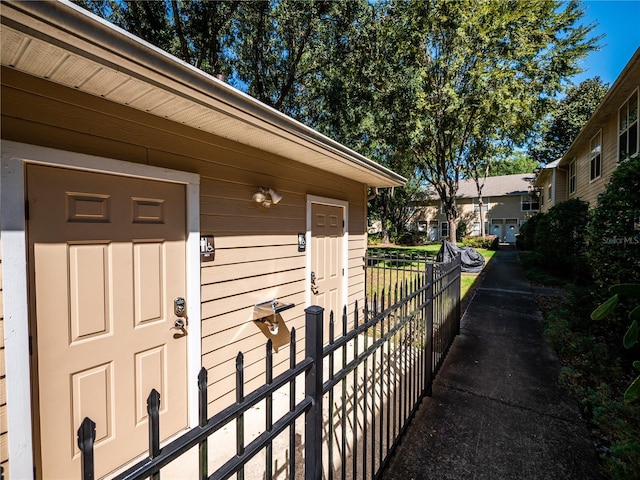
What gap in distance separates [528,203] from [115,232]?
32267mm

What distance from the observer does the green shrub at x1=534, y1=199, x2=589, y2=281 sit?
918 centimetres

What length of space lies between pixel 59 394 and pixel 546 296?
9462 mm

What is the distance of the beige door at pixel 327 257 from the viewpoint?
4.59 meters

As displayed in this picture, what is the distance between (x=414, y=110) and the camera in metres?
10.7

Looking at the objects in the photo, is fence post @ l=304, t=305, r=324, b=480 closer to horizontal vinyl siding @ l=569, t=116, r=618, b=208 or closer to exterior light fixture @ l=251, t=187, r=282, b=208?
exterior light fixture @ l=251, t=187, r=282, b=208

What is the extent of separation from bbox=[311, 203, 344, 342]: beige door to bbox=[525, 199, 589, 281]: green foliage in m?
7.76

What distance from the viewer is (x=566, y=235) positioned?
9.46m

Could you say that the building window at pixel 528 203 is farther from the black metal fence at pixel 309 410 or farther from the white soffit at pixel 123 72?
the white soffit at pixel 123 72

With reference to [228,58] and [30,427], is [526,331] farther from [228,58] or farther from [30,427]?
[228,58]

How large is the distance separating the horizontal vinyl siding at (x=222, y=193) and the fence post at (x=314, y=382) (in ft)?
5.70

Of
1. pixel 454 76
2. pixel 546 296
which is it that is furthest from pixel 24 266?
pixel 454 76

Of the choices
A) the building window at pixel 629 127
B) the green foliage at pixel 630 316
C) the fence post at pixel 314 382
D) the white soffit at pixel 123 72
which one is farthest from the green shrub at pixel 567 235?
the fence post at pixel 314 382

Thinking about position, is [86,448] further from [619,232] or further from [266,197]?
[619,232]

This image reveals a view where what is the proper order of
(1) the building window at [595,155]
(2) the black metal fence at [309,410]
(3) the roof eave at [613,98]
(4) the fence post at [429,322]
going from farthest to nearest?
1. (1) the building window at [595,155]
2. (3) the roof eave at [613,98]
3. (4) the fence post at [429,322]
4. (2) the black metal fence at [309,410]
